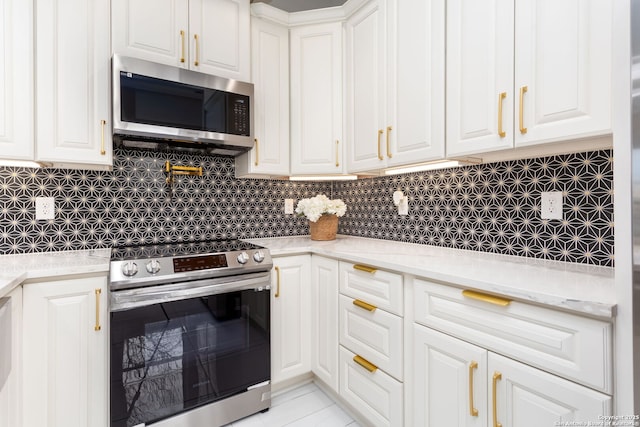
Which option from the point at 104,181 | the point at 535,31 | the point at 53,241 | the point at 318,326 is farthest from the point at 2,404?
the point at 535,31

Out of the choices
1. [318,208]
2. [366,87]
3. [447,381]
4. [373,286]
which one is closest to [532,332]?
[447,381]

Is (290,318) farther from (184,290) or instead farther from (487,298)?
(487,298)

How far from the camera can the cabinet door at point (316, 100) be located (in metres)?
2.20

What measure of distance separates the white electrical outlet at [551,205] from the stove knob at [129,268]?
1925mm

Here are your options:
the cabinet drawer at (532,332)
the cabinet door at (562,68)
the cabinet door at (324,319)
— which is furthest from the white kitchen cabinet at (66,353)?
the cabinet door at (562,68)

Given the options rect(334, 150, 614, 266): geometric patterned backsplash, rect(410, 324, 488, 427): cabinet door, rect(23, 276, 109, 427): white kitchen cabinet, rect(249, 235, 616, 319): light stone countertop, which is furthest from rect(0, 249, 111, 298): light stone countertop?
rect(334, 150, 614, 266): geometric patterned backsplash

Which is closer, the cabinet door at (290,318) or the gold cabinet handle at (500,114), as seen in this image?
the gold cabinet handle at (500,114)

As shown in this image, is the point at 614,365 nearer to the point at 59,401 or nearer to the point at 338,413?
the point at 338,413

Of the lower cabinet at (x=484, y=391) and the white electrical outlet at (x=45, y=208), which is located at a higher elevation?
the white electrical outlet at (x=45, y=208)

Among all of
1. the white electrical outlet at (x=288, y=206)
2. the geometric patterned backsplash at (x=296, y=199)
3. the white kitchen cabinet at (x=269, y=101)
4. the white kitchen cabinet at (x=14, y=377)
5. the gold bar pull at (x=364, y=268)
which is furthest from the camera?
the white electrical outlet at (x=288, y=206)

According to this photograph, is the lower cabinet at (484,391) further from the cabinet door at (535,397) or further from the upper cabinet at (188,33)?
the upper cabinet at (188,33)

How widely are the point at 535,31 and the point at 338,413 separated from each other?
210cm

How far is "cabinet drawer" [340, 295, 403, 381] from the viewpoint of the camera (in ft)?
4.83

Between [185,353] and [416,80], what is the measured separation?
186 cm
